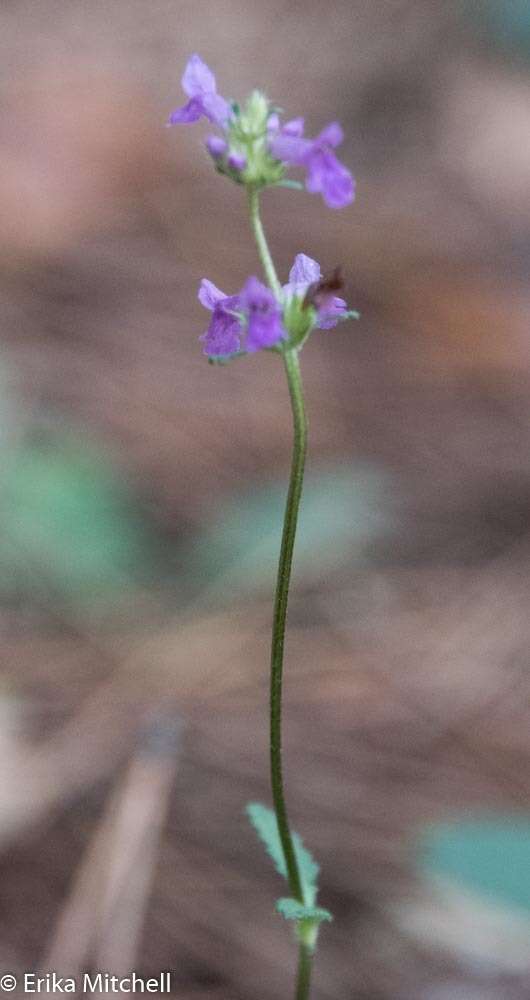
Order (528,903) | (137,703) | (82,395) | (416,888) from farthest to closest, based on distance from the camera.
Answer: (82,395)
(137,703)
(416,888)
(528,903)

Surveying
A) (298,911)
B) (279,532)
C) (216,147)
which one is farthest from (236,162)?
(279,532)

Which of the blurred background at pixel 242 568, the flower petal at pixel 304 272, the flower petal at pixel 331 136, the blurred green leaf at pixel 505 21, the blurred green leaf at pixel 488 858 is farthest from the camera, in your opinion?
the blurred green leaf at pixel 505 21

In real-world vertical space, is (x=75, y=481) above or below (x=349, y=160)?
below

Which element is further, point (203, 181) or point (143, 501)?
point (203, 181)

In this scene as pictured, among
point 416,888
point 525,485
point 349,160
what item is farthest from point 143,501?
point 349,160

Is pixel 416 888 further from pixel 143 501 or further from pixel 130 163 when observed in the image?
pixel 130 163

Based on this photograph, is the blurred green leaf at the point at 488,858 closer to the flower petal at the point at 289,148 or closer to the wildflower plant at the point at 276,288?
the wildflower plant at the point at 276,288

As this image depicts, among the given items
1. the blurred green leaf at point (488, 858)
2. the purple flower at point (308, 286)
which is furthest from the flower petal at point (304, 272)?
the blurred green leaf at point (488, 858)
